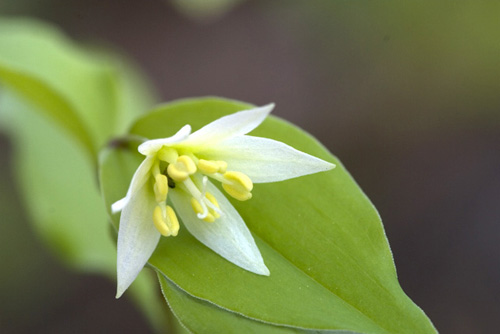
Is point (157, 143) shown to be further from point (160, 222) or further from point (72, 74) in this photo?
point (72, 74)

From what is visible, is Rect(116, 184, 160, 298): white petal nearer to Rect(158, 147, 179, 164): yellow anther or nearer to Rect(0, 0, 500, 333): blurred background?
Rect(158, 147, 179, 164): yellow anther

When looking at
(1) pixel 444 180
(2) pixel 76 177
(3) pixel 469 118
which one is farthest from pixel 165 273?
(3) pixel 469 118

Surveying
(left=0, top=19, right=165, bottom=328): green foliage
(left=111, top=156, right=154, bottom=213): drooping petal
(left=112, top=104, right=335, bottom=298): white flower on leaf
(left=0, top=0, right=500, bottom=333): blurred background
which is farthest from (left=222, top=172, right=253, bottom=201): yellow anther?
(left=0, top=0, right=500, bottom=333): blurred background

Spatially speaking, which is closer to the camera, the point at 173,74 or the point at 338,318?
the point at 338,318

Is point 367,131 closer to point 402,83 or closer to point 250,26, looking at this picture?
point 402,83

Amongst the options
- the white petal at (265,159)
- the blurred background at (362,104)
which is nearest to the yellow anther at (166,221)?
the white petal at (265,159)

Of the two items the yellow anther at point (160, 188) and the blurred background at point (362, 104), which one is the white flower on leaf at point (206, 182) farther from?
the blurred background at point (362, 104)

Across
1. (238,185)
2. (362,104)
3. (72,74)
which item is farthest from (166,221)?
(362,104)
